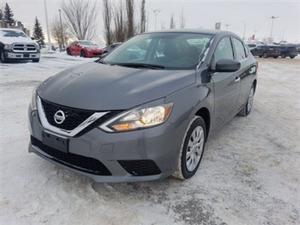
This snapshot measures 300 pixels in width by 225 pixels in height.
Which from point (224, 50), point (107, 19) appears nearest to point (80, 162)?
point (224, 50)

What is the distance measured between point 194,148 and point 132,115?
962 millimetres

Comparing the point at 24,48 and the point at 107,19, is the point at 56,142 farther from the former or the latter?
the point at 107,19

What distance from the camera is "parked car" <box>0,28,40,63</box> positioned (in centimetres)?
1205

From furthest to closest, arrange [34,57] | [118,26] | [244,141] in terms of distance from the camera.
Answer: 1. [118,26]
2. [34,57]
3. [244,141]

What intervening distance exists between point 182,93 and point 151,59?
36.9 inches

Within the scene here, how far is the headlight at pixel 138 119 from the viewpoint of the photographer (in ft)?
7.52

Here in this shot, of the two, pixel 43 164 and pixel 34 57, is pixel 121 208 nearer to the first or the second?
pixel 43 164

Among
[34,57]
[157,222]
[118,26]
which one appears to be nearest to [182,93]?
[157,222]

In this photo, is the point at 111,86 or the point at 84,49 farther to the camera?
the point at 84,49

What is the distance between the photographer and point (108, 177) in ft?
7.90

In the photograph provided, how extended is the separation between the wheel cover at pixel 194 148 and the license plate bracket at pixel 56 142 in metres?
1.15

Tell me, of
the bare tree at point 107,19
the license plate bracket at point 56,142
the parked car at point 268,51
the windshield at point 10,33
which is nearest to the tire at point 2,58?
the windshield at point 10,33

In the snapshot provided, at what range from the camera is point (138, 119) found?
2332 mm

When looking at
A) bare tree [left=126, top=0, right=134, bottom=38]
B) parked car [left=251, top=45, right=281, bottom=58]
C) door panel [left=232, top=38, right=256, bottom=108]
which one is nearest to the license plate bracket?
door panel [left=232, top=38, right=256, bottom=108]
